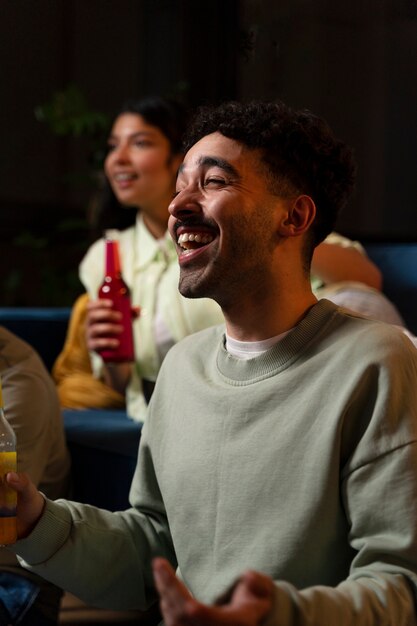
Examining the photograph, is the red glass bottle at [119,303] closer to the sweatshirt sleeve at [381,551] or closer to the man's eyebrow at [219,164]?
the man's eyebrow at [219,164]

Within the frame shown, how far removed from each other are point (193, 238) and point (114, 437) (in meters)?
1.22

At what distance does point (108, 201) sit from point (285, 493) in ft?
6.69

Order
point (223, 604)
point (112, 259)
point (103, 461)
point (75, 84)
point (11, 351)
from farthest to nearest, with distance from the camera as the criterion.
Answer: point (75, 84)
point (112, 259)
point (103, 461)
point (11, 351)
point (223, 604)

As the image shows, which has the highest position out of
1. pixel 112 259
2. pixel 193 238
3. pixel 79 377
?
pixel 193 238

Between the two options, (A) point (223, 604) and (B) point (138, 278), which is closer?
(A) point (223, 604)

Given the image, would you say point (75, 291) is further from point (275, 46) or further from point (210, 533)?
point (210, 533)

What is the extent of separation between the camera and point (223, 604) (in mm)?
840

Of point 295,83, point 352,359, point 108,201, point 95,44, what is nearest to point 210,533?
point 352,359

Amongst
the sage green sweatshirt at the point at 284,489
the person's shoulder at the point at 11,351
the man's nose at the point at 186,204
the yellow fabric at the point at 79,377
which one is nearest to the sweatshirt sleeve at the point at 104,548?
the sage green sweatshirt at the point at 284,489

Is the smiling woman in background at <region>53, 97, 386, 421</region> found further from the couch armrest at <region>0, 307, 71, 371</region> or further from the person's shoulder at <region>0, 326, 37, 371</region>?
the person's shoulder at <region>0, 326, 37, 371</region>

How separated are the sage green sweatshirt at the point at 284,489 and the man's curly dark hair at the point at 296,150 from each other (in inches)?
5.3

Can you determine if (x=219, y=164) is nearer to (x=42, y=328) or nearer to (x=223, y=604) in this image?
(x=223, y=604)

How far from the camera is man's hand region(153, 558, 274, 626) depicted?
815 mm

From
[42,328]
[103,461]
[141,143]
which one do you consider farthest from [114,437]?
[141,143]
